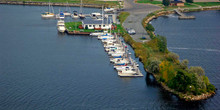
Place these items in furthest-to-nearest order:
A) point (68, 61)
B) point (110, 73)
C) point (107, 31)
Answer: point (107, 31) → point (68, 61) → point (110, 73)

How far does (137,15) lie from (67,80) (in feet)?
110

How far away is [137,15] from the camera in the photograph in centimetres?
6738

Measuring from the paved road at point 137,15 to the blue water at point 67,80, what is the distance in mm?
7100

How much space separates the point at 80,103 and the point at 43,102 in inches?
131

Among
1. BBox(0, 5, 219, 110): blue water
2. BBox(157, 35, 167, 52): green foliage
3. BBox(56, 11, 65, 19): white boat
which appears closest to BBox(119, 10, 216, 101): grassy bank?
BBox(157, 35, 167, 52): green foliage

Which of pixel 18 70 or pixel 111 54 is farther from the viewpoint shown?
pixel 111 54

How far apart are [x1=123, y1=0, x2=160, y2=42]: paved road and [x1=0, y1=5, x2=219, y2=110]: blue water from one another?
23.3 ft

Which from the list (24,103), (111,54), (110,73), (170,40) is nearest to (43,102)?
(24,103)

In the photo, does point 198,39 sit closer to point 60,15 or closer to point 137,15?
point 137,15

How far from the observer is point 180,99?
1305 inches

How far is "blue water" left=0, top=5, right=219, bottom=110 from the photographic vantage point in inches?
1258

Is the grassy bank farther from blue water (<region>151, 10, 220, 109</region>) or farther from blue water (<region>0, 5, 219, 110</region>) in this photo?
blue water (<region>151, 10, 220, 109</region>)

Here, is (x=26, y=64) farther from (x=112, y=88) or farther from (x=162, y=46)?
(x=162, y=46)

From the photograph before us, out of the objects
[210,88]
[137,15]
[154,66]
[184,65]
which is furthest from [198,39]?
Result: [210,88]
